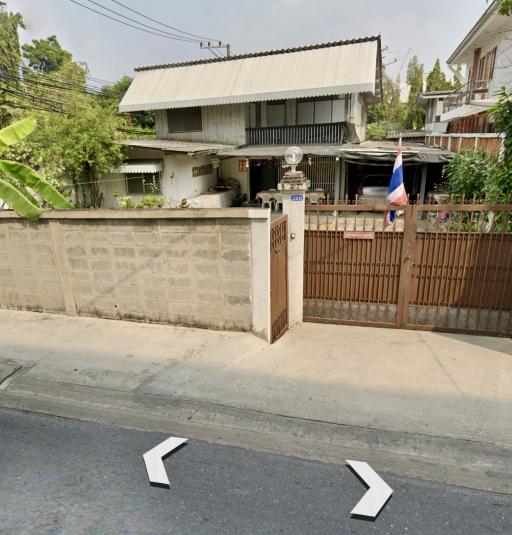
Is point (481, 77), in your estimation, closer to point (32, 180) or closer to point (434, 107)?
point (434, 107)

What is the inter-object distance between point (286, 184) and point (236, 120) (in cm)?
1429

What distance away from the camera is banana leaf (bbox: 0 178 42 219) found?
19.4ft

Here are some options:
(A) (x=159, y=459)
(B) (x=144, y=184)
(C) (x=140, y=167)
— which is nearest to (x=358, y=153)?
(C) (x=140, y=167)

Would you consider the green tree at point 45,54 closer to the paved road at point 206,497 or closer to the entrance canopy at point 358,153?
the entrance canopy at point 358,153

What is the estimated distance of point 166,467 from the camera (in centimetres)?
339

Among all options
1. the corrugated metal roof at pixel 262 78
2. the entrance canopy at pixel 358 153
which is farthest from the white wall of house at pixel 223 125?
the entrance canopy at pixel 358 153

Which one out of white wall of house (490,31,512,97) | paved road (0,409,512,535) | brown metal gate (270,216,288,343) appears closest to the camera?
paved road (0,409,512,535)

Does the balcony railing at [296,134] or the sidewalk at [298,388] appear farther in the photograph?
the balcony railing at [296,134]

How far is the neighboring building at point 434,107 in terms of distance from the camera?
27.7 metres

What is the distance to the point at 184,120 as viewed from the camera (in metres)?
19.8

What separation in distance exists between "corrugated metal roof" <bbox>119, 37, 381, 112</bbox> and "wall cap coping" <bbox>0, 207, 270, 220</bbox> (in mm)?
12918

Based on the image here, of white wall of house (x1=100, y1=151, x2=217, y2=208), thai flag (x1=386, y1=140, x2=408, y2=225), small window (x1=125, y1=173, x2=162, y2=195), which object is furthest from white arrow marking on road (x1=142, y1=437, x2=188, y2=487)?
small window (x1=125, y1=173, x2=162, y2=195)

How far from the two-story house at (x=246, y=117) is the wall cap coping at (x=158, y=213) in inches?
364

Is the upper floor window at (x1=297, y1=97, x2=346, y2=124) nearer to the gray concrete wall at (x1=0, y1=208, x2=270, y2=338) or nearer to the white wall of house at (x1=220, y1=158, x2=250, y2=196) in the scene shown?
the white wall of house at (x1=220, y1=158, x2=250, y2=196)
